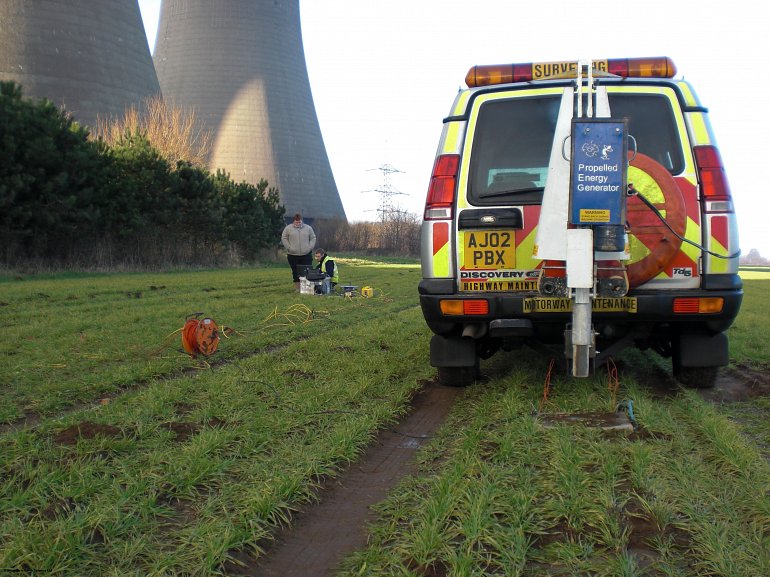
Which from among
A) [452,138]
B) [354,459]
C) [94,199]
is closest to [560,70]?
[452,138]

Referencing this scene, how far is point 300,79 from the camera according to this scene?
Answer: 147ft

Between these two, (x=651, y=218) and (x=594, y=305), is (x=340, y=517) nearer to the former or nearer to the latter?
(x=594, y=305)

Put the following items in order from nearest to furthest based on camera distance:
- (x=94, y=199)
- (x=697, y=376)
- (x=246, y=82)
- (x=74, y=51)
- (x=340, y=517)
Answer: (x=340, y=517) → (x=697, y=376) → (x=94, y=199) → (x=74, y=51) → (x=246, y=82)

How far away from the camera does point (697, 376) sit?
4277 mm

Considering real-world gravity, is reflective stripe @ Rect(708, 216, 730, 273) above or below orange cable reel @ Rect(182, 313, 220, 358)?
above

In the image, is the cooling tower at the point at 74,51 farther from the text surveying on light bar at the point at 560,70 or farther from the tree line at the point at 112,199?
the text surveying on light bar at the point at 560,70

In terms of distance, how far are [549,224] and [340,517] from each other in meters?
1.96

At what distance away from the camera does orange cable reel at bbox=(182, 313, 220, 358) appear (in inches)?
213

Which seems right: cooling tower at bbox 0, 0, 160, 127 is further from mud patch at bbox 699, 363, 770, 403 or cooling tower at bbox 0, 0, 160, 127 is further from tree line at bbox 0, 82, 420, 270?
mud patch at bbox 699, 363, 770, 403

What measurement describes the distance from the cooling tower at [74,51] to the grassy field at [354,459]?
31.1m

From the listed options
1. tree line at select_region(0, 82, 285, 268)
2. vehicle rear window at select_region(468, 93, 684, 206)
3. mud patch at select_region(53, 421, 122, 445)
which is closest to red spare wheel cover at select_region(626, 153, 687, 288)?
vehicle rear window at select_region(468, 93, 684, 206)

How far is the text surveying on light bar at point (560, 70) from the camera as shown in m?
4.05

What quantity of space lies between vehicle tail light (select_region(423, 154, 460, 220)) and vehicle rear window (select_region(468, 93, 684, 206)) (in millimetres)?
112

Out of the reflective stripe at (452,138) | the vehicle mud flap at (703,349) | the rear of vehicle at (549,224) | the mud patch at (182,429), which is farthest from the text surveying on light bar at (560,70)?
the mud patch at (182,429)
